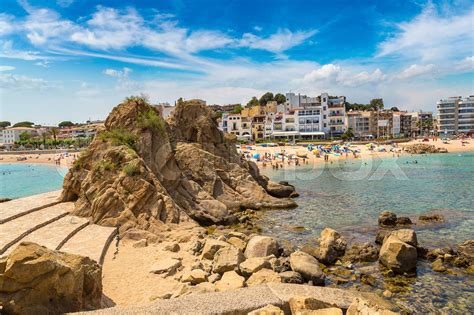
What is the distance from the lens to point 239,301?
1088cm

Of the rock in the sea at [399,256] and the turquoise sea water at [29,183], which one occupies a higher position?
the rock in the sea at [399,256]

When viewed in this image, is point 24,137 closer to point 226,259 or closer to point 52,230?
point 52,230

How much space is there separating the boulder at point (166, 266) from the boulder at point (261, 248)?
141 inches

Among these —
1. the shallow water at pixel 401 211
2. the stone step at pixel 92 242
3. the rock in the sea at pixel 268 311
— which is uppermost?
the rock in the sea at pixel 268 311

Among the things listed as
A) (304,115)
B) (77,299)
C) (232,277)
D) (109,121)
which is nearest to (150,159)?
(109,121)

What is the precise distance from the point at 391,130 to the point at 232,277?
135 metres

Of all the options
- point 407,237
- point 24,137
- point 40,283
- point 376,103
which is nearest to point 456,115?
point 376,103

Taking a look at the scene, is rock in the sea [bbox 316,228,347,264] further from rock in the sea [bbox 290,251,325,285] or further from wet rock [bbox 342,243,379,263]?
rock in the sea [bbox 290,251,325,285]

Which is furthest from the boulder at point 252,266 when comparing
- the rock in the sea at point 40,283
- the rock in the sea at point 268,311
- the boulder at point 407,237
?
the boulder at point 407,237

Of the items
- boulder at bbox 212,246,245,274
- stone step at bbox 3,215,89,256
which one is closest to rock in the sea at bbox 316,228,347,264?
boulder at bbox 212,246,245,274

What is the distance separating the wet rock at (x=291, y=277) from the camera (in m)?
14.4

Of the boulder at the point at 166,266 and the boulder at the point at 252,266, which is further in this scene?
the boulder at the point at 166,266

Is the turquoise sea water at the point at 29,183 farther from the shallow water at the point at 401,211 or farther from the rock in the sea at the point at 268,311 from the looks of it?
the rock in the sea at the point at 268,311

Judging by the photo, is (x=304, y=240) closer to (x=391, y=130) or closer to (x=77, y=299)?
(x=77, y=299)
